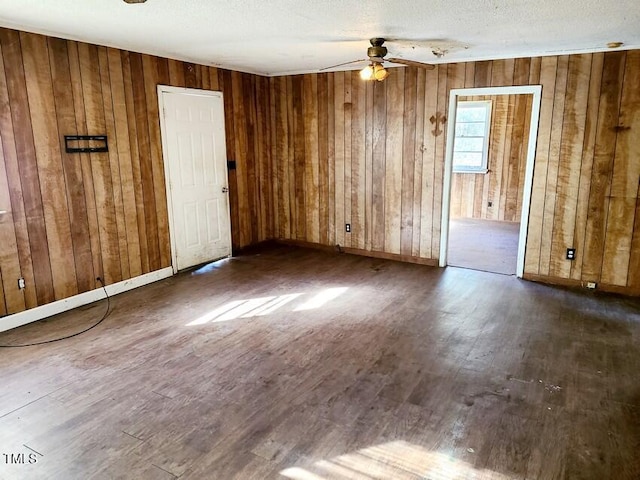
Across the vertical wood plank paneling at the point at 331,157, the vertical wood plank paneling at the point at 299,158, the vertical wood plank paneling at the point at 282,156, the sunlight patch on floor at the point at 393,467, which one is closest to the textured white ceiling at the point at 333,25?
the vertical wood plank paneling at the point at 331,157

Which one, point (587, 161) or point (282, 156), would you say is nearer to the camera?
point (587, 161)

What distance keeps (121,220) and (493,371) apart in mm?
3795

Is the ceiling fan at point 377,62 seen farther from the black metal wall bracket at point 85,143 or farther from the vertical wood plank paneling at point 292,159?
the black metal wall bracket at point 85,143

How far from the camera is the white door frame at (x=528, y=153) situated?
4.78m

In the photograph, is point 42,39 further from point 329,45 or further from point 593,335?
point 593,335

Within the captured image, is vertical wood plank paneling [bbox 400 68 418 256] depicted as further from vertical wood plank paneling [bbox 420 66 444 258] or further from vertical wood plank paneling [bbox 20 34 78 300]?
vertical wood plank paneling [bbox 20 34 78 300]

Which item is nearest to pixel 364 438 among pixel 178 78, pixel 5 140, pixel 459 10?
pixel 459 10

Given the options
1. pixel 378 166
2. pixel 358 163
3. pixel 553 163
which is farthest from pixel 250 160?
pixel 553 163

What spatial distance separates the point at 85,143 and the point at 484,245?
5.30 m

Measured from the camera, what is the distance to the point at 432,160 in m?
5.43

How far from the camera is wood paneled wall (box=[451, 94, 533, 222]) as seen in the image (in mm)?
7848

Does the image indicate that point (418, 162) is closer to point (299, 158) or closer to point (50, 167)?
point (299, 158)

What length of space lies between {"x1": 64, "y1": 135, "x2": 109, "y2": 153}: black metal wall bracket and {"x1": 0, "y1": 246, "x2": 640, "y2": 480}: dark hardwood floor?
1495mm

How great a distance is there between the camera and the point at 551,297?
456 cm
